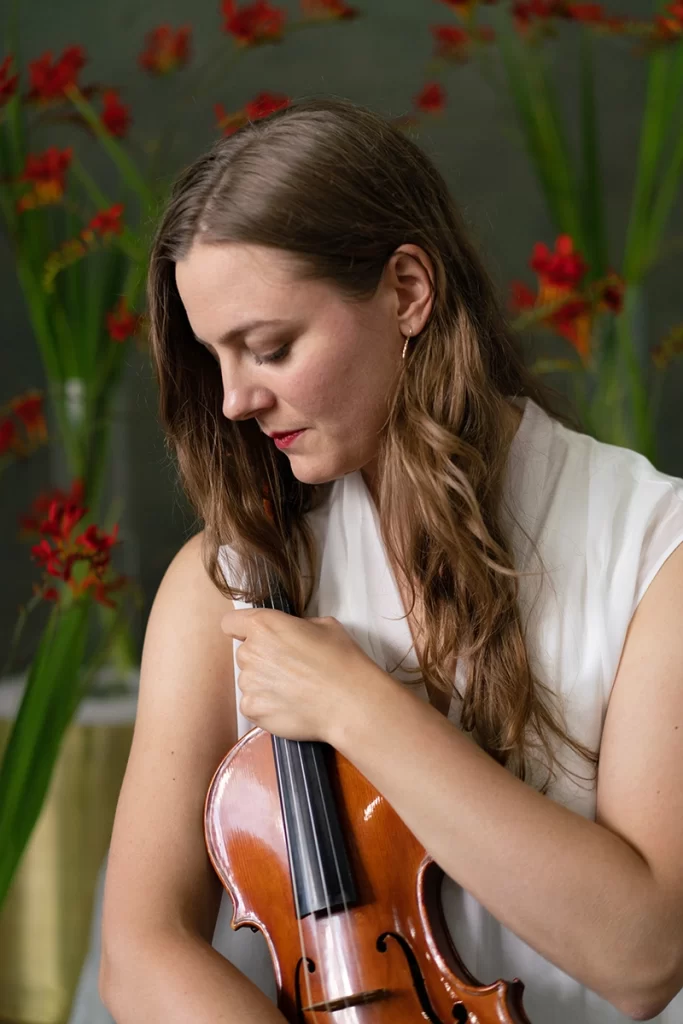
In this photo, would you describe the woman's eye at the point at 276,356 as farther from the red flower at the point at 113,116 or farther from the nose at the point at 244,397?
the red flower at the point at 113,116

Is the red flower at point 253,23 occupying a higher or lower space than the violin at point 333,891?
higher

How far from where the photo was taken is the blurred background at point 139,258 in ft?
5.57

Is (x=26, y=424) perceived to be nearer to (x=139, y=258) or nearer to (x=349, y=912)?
(x=139, y=258)

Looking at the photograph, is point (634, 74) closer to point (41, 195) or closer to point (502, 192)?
point (502, 192)

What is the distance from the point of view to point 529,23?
2.02 metres

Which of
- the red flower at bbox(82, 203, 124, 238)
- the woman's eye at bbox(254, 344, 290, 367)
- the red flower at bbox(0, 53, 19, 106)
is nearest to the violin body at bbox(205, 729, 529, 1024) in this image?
the woman's eye at bbox(254, 344, 290, 367)

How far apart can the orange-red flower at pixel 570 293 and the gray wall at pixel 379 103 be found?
562 millimetres

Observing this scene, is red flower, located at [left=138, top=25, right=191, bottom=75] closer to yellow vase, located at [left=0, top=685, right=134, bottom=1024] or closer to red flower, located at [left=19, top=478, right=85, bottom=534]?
red flower, located at [left=19, top=478, right=85, bottom=534]

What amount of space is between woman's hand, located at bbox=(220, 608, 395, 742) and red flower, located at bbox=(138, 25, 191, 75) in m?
1.18

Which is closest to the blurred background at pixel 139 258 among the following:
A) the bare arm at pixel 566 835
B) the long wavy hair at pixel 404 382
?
the long wavy hair at pixel 404 382

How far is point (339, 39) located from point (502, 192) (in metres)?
0.50

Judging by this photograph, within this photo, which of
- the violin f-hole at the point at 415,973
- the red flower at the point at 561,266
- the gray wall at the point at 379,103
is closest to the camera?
the violin f-hole at the point at 415,973

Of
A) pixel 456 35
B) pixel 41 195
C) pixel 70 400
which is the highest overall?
pixel 456 35

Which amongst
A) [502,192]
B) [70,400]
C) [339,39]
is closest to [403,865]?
[70,400]
